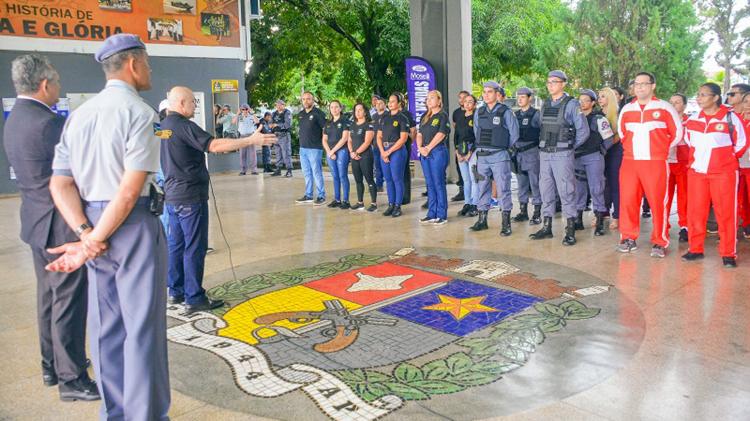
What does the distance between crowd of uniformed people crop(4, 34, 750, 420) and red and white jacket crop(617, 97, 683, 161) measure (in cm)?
1

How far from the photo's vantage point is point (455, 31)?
12.2 metres

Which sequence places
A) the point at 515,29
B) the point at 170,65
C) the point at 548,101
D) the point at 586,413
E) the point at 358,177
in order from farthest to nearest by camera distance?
the point at 515,29 < the point at 170,65 < the point at 358,177 < the point at 548,101 < the point at 586,413

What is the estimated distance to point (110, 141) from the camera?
9.02 ft

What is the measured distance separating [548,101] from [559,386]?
→ 4427mm

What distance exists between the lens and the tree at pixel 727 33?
67.4 ft

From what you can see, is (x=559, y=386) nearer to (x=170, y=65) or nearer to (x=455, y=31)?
(x=455, y=31)

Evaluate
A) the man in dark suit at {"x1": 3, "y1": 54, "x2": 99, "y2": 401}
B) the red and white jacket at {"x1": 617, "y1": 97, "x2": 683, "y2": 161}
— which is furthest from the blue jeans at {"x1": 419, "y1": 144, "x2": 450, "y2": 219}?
the man in dark suit at {"x1": 3, "y1": 54, "x2": 99, "y2": 401}

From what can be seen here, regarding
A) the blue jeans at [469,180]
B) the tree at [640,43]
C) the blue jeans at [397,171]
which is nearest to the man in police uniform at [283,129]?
the blue jeans at [397,171]

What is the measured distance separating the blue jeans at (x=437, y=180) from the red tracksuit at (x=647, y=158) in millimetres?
2599

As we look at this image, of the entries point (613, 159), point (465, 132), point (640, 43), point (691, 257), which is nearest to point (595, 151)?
point (613, 159)

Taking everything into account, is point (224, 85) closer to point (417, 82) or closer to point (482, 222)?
point (417, 82)

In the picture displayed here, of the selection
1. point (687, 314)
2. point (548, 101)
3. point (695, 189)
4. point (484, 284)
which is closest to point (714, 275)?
point (695, 189)

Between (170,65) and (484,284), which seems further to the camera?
(170,65)

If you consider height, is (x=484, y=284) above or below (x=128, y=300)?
below
